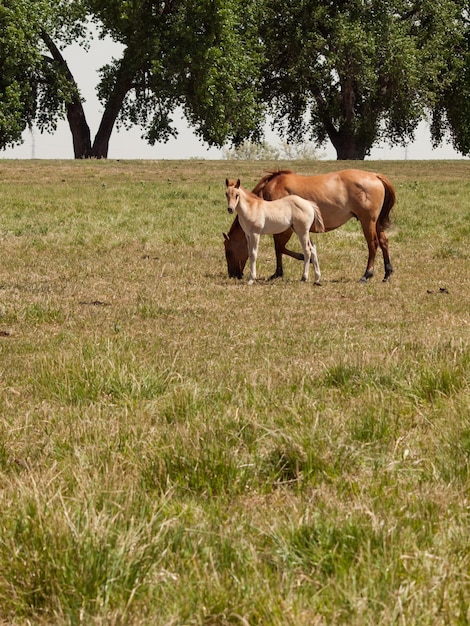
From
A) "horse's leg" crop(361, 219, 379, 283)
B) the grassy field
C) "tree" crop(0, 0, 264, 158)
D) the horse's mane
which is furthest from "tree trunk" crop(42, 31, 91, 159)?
the grassy field

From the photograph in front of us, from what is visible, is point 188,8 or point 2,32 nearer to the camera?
point 2,32

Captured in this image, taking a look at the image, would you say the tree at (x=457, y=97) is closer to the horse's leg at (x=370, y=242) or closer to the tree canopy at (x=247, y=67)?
the tree canopy at (x=247, y=67)

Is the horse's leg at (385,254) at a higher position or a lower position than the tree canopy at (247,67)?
lower

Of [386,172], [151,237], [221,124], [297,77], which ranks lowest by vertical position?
[151,237]

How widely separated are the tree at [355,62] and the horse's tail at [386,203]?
117 ft

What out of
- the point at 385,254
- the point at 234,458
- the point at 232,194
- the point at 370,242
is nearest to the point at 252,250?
the point at 232,194

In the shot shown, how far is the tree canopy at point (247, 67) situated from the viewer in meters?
44.3

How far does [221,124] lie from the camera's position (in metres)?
46.9

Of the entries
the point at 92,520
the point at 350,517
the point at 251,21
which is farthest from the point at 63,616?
the point at 251,21

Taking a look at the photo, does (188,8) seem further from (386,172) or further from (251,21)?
(386,172)

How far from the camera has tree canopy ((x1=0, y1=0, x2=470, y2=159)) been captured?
44281 mm

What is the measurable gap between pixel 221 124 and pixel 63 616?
4487cm

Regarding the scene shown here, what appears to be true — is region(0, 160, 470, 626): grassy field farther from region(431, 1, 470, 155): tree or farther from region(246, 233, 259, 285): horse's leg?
region(431, 1, 470, 155): tree

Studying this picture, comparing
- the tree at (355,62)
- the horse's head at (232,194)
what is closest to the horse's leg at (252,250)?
the horse's head at (232,194)
